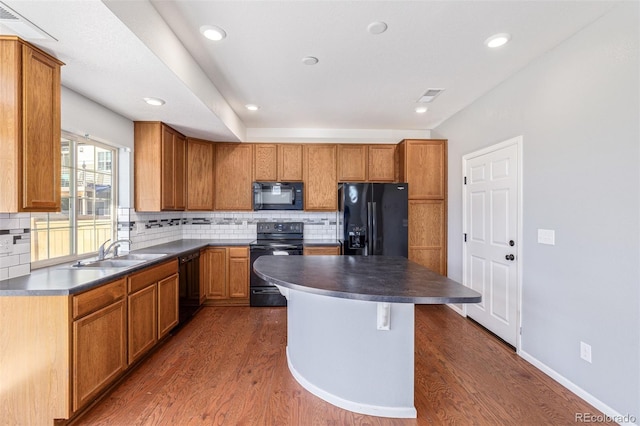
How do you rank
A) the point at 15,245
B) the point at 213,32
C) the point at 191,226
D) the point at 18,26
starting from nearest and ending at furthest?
1. the point at 18,26
2. the point at 15,245
3. the point at 213,32
4. the point at 191,226

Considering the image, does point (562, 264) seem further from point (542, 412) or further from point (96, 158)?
point (96, 158)

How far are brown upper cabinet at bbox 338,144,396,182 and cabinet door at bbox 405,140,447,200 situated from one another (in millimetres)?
374

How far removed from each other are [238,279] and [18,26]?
3096 mm

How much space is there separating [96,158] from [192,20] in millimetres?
1864

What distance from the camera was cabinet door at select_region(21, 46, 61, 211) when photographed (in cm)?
172

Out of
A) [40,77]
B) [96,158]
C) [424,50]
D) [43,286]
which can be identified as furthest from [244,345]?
[424,50]

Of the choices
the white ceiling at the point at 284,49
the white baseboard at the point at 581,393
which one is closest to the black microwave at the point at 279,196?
the white ceiling at the point at 284,49

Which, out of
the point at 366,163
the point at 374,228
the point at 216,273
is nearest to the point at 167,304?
the point at 216,273

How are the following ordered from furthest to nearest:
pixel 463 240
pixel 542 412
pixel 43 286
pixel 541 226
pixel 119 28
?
pixel 463 240, pixel 541 226, pixel 542 412, pixel 43 286, pixel 119 28

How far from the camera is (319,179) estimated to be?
435cm

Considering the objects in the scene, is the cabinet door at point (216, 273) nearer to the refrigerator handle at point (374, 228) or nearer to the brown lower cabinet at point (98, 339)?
the brown lower cabinet at point (98, 339)

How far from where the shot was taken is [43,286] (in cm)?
173

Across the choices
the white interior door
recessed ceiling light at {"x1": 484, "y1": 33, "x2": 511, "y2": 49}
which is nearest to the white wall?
the white interior door

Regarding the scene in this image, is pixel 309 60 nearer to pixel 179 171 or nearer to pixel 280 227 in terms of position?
pixel 179 171
